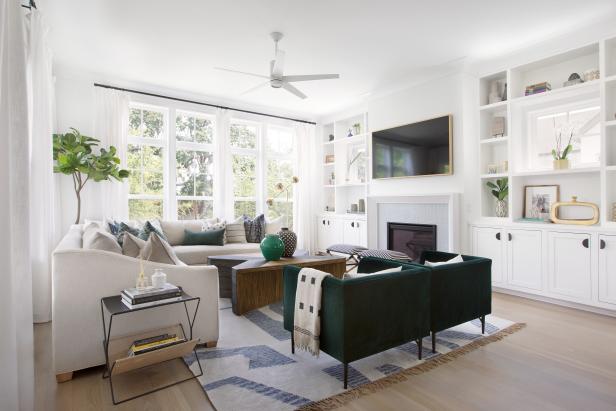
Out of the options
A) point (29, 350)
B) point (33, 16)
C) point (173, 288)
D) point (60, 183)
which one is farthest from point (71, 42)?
point (29, 350)

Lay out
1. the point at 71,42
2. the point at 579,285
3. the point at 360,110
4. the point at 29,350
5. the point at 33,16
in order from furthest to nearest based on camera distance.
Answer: the point at 360,110 → the point at 71,42 → the point at 579,285 → the point at 33,16 → the point at 29,350

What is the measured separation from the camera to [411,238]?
522 cm

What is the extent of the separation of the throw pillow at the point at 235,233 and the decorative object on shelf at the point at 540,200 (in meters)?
3.74

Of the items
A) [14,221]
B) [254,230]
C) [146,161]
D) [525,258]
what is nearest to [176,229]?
[254,230]

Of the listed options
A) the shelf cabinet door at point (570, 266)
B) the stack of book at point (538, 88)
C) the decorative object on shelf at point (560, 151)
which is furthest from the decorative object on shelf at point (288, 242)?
the stack of book at point (538, 88)

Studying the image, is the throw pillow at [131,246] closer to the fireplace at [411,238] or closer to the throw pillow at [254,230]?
the throw pillow at [254,230]

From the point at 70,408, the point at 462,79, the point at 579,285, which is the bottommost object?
the point at 70,408

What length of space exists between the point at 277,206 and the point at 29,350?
→ 18.0ft

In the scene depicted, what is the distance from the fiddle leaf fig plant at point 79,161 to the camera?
414 centimetres

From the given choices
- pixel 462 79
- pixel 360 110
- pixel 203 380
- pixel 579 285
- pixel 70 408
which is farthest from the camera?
pixel 360 110

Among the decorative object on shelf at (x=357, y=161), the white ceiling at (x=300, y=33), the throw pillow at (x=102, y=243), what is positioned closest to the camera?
the throw pillow at (x=102, y=243)

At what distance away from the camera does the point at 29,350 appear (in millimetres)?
1428

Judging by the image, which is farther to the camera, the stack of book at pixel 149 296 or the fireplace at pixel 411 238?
the fireplace at pixel 411 238

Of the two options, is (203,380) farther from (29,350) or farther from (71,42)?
(71,42)
